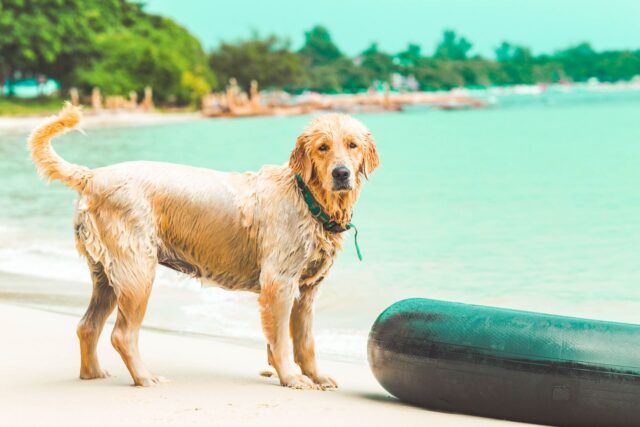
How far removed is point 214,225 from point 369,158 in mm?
1089

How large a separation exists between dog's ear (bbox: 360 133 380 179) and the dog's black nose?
0.91ft

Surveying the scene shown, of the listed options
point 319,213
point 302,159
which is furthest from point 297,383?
point 302,159

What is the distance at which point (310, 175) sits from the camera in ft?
20.5

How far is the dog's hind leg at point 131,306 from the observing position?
6152 mm

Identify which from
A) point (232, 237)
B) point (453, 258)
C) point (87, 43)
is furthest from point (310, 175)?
point (87, 43)

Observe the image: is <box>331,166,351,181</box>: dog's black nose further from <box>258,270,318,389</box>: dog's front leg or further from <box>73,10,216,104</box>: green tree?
<box>73,10,216,104</box>: green tree

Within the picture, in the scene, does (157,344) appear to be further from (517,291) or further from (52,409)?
(517,291)

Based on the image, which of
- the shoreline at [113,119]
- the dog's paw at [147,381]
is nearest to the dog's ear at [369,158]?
the dog's paw at [147,381]

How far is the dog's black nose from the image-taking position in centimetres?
602

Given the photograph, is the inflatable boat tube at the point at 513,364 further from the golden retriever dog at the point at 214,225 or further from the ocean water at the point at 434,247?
the ocean water at the point at 434,247

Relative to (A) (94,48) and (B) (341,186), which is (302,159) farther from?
(A) (94,48)

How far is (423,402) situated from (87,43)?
9054 centimetres

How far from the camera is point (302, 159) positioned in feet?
20.6

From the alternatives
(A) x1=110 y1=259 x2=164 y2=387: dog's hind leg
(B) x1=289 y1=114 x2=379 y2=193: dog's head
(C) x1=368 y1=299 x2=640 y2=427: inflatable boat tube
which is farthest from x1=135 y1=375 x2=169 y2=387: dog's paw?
(B) x1=289 y1=114 x2=379 y2=193: dog's head
